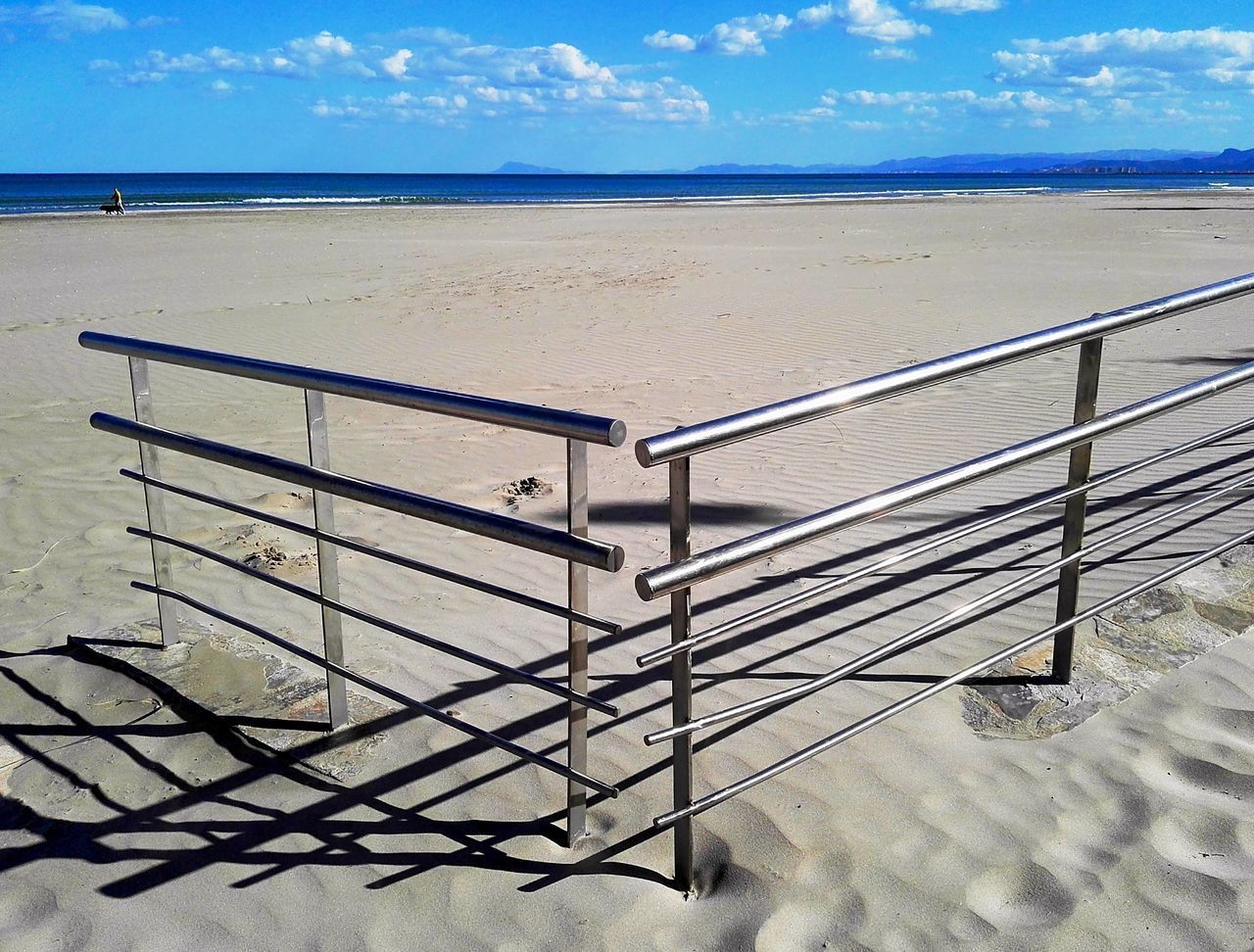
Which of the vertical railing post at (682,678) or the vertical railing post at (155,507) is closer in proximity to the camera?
the vertical railing post at (682,678)

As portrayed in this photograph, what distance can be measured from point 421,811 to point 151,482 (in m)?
1.51

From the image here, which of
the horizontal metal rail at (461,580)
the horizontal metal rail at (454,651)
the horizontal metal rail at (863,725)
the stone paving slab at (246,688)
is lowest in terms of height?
the stone paving slab at (246,688)

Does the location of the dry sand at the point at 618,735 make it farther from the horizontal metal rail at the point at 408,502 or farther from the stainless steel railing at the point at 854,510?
the horizontal metal rail at the point at 408,502

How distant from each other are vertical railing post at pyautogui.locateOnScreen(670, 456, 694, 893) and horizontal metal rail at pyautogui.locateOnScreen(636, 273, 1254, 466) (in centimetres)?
7

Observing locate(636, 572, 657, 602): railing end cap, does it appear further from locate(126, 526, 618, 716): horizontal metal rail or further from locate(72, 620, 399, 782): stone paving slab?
locate(72, 620, 399, 782): stone paving slab

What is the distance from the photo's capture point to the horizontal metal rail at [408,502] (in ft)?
6.64

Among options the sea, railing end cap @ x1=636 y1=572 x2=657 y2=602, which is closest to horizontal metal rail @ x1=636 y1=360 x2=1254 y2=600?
railing end cap @ x1=636 y1=572 x2=657 y2=602

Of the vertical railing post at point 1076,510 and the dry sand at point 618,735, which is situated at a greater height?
the vertical railing post at point 1076,510

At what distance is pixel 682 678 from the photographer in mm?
2145

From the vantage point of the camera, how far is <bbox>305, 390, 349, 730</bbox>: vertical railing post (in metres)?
2.83

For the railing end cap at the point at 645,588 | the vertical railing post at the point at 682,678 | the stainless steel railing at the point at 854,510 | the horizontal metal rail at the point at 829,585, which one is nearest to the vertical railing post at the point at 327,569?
the horizontal metal rail at the point at 829,585

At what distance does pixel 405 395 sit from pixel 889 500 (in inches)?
43.5

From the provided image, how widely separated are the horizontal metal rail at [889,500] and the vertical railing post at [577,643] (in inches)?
7.5

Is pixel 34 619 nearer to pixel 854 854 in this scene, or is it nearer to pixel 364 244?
pixel 854 854
